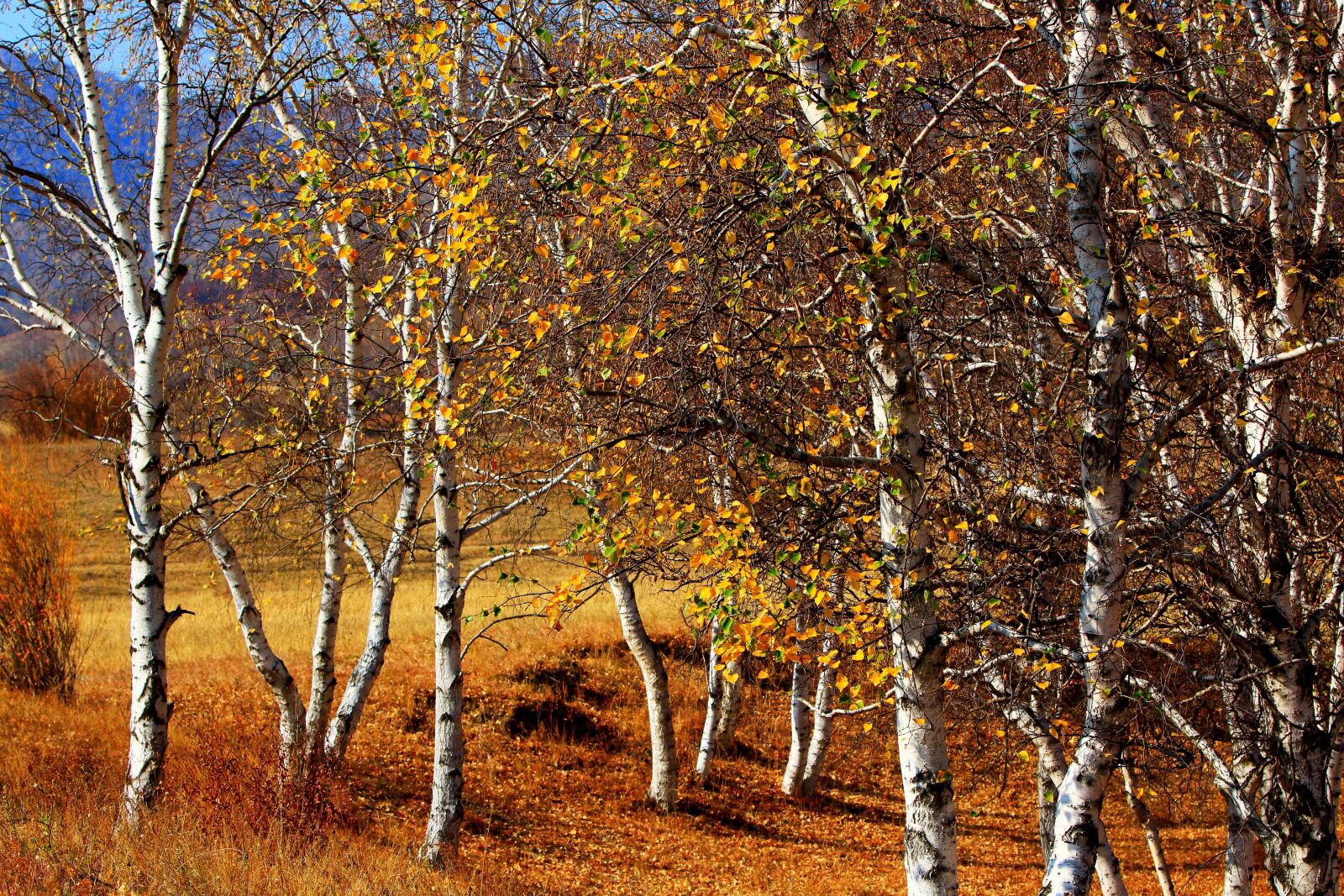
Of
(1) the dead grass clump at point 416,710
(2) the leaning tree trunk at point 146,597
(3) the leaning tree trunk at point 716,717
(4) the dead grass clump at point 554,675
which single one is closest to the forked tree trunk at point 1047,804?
(3) the leaning tree trunk at point 716,717

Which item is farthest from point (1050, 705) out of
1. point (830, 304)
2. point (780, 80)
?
point (780, 80)

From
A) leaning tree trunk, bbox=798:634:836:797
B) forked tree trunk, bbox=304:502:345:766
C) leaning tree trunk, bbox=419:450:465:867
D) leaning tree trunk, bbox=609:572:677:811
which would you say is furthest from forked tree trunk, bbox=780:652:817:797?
forked tree trunk, bbox=304:502:345:766

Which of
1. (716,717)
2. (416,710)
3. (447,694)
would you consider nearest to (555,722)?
(416,710)

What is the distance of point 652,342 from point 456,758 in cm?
595

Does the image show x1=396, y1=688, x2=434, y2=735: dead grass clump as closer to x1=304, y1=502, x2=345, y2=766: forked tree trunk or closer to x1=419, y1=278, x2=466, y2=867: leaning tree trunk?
x1=304, y1=502, x2=345, y2=766: forked tree trunk

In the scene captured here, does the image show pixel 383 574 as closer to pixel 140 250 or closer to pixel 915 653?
pixel 140 250

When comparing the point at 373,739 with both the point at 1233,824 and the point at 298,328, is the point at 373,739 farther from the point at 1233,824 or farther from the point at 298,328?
the point at 1233,824

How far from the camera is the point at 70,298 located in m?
9.10

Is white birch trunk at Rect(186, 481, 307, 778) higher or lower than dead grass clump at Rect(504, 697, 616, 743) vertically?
higher

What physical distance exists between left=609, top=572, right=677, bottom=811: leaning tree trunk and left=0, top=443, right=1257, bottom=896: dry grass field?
35 centimetres

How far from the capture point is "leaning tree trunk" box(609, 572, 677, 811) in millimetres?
12398

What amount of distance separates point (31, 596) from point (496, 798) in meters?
6.57

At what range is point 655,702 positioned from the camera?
Answer: 12883mm

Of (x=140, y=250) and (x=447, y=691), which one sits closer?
(x=140, y=250)
